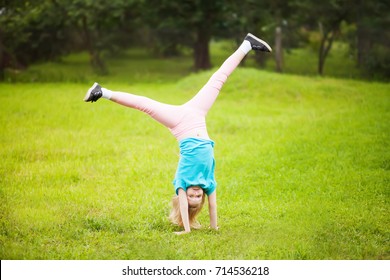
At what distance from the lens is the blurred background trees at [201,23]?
16.9 metres

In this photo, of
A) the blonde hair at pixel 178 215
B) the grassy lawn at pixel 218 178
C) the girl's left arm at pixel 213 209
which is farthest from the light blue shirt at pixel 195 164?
the grassy lawn at pixel 218 178

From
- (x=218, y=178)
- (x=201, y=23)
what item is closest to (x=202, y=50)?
(x=201, y=23)

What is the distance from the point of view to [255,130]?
984 cm

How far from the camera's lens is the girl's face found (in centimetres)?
473

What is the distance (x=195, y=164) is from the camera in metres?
4.68

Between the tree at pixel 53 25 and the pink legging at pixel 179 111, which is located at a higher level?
the tree at pixel 53 25

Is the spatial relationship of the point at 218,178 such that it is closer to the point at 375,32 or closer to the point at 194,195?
the point at 194,195

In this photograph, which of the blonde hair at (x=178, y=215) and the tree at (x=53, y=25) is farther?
the tree at (x=53, y=25)

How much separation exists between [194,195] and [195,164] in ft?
0.97

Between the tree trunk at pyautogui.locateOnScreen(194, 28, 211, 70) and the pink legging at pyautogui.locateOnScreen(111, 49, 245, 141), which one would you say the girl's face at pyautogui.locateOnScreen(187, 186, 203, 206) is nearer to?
the pink legging at pyautogui.locateOnScreen(111, 49, 245, 141)

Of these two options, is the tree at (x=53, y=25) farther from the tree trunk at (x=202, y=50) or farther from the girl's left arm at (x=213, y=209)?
the girl's left arm at (x=213, y=209)

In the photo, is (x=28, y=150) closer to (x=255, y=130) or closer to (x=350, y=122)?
(x=255, y=130)

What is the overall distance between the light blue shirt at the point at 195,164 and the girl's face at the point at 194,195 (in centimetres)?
4

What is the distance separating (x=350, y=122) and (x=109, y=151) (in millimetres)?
4509
